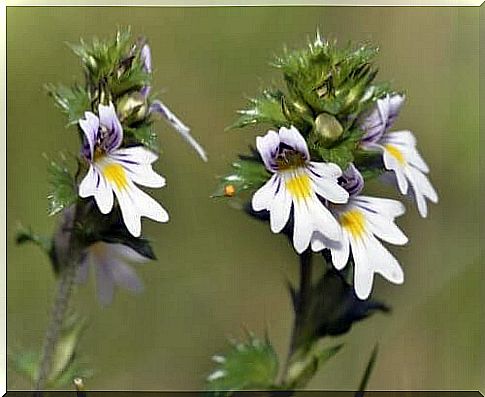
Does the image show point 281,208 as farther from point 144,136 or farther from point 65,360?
point 65,360

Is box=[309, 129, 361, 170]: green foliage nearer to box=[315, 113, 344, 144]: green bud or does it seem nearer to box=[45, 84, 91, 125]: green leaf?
box=[315, 113, 344, 144]: green bud

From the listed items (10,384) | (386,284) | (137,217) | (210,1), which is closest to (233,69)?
(210,1)

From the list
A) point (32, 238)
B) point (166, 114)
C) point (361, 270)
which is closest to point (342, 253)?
point (361, 270)

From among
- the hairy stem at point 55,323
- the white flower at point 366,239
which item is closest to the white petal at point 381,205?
the white flower at point 366,239

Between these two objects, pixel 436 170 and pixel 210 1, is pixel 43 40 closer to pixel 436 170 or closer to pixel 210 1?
pixel 210 1

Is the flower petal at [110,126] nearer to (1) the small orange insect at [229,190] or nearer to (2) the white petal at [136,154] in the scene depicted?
(2) the white petal at [136,154]
